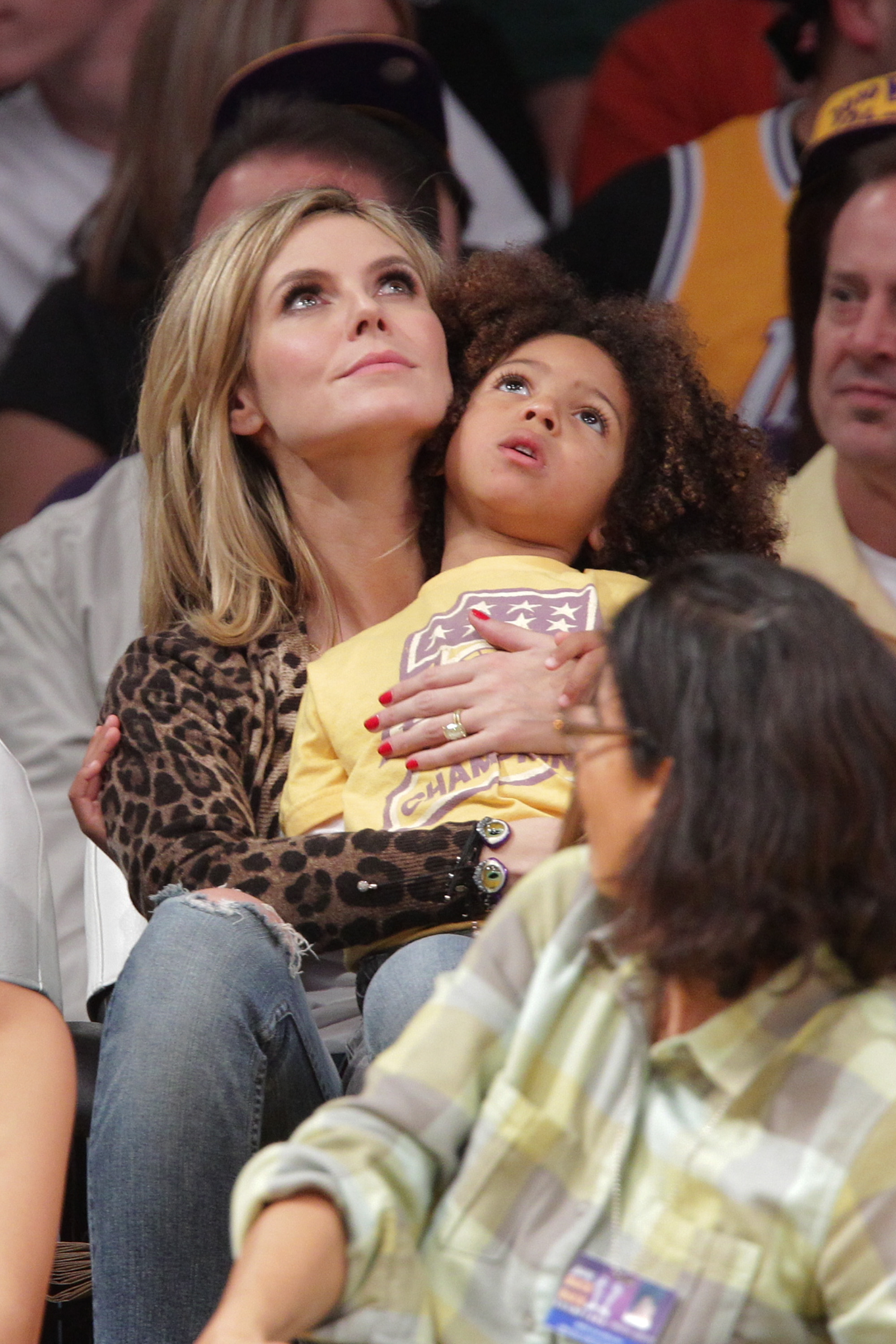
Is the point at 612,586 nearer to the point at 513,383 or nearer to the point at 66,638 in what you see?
the point at 513,383

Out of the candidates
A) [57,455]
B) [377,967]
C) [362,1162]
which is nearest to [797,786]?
[362,1162]

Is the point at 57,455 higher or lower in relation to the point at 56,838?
higher

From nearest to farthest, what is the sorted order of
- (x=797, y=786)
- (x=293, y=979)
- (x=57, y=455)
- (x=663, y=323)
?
(x=797, y=786), (x=293, y=979), (x=663, y=323), (x=57, y=455)

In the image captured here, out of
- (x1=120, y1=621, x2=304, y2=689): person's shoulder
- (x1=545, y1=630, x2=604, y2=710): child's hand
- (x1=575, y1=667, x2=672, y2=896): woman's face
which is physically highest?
(x1=575, y1=667, x2=672, y2=896): woman's face

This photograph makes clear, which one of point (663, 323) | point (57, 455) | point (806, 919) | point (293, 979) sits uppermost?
point (806, 919)

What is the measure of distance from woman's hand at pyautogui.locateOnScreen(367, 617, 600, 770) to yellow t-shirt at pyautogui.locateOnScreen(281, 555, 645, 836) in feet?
0.08

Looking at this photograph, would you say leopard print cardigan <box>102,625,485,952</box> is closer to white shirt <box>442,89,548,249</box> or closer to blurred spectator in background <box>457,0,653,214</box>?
white shirt <box>442,89,548,249</box>

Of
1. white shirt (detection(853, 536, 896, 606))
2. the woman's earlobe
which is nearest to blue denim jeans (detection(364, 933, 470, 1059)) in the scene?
the woman's earlobe

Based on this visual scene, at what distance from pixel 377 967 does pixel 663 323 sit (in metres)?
0.94

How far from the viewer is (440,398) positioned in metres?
1.90

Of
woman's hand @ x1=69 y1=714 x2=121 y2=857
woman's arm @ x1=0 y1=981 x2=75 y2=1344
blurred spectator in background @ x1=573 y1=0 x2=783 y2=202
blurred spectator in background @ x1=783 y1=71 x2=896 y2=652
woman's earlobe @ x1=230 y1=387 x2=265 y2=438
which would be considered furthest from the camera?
blurred spectator in background @ x1=573 y1=0 x2=783 y2=202

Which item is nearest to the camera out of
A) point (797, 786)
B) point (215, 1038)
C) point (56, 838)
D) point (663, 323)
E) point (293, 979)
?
point (797, 786)

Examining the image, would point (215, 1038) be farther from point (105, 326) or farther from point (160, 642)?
point (105, 326)

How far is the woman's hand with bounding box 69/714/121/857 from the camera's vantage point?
1741mm
